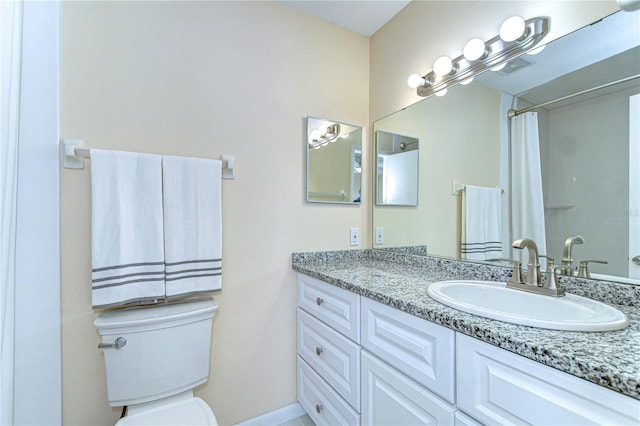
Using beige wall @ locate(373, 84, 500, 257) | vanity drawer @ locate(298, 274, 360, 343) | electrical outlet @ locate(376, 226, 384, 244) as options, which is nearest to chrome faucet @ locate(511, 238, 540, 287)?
→ beige wall @ locate(373, 84, 500, 257)

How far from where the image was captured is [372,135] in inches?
72.8

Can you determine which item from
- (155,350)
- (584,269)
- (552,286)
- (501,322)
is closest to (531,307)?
(552,286)

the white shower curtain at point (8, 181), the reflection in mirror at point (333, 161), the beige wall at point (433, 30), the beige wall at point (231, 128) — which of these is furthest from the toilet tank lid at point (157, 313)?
the beige wall at point (433, 30)

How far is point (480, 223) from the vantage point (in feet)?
4.27

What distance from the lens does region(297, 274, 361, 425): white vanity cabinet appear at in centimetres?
113

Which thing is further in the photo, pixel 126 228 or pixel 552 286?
pixel 126 228

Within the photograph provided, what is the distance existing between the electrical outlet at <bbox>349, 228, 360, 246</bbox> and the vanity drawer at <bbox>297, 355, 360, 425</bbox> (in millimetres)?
747

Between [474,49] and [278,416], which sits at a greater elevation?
[474,49]

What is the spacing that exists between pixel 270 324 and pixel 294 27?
66.6 inches

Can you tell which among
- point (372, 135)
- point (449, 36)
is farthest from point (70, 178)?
point (449, 36)

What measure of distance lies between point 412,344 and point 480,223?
0.73 m

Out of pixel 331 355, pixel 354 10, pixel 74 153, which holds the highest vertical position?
pixel 354 10

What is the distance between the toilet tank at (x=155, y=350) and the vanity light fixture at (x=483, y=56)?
1542mm

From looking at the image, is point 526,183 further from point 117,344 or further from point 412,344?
point 117,344
